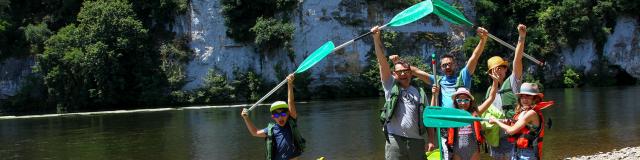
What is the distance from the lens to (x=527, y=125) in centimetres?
584

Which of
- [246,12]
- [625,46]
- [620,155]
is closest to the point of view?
[620,155]

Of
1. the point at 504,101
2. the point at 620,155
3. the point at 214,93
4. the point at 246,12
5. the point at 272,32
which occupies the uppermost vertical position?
the point at 246,12

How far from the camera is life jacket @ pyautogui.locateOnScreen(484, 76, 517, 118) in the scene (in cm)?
638

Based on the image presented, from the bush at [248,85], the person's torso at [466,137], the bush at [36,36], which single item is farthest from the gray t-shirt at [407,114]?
the bush at [36,36]

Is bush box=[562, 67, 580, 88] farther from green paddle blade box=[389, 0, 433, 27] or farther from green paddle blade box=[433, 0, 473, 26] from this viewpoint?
green paddle blade box=[389, 0, 433, 27]

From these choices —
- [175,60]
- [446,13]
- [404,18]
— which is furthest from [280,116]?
[175,60]

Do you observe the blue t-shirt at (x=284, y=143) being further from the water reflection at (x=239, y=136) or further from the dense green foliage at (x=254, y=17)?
the dense green foliage at (x=254, y=17)

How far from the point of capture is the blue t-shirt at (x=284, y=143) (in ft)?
21.9

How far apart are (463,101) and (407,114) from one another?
1.89 feet

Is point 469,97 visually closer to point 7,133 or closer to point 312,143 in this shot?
point 312,143

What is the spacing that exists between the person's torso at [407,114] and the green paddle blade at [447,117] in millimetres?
133

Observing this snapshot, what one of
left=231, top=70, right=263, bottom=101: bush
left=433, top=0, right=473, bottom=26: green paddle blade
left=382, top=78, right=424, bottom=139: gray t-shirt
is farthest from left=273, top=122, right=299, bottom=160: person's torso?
left=231, top=70, right=263, bottom=101: bush

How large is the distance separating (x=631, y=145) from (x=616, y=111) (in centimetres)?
859

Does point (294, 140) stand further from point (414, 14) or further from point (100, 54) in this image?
point (100, 54)
